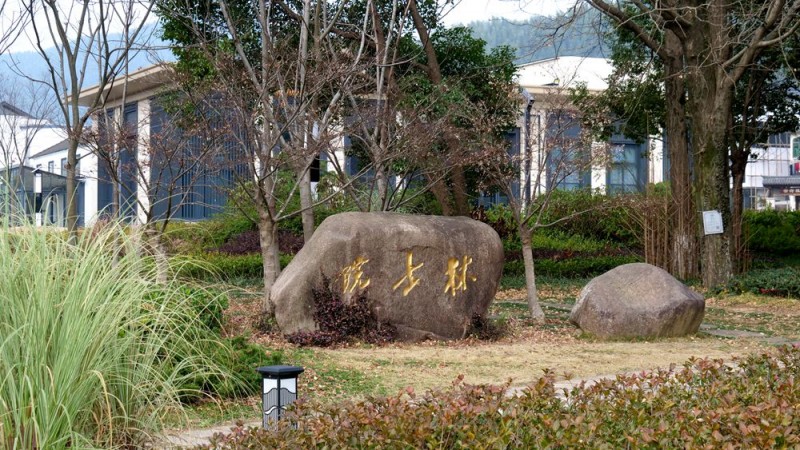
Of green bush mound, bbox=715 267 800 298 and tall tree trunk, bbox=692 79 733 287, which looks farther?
tall tree trunk, bbox=692 79 733 287

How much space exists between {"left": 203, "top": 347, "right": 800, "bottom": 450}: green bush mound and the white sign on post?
1191cm

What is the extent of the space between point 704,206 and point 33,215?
13.3 metres

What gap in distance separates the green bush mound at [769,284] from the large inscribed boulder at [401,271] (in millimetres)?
6822

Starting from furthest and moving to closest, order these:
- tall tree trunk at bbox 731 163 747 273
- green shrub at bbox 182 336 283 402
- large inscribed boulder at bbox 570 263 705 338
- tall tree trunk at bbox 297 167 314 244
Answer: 1. tall tree trunk at bbox 731 163 747 273
2. tall tree trunk at bbox 297 167 314 244
3. large inscribed boulder at bbox 570 263 705 338
4. green shrub at bbox 182 336 283 402

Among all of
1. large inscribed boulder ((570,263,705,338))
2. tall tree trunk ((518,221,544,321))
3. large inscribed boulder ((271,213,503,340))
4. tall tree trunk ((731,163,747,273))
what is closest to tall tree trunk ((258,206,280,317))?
large inscribed boulder ((271,213,503,340))

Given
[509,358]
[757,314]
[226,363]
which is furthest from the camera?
[757,314]

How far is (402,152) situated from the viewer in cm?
1170

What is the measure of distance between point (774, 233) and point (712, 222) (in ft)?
26.7

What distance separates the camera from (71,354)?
4.04 metres

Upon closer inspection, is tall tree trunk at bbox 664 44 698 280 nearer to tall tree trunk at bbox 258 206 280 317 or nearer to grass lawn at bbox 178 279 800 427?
grass lawn at bbox 178 279 800 427

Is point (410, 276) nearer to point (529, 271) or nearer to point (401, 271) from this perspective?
point (401, 271)

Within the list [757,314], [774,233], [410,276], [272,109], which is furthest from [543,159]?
[774,233]

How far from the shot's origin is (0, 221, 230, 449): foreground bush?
12.9 feet

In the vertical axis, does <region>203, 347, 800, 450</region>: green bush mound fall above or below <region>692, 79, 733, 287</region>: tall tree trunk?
below
